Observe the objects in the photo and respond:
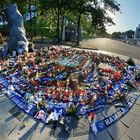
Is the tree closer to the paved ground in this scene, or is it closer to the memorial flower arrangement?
the memorial flower arrangement

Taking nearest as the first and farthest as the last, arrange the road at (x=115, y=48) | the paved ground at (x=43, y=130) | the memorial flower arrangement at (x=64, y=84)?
the paved ground at (x=43, y=130) < the memorial flower arrangement at (x=64, y=84) < the road at (x=115, y=48)

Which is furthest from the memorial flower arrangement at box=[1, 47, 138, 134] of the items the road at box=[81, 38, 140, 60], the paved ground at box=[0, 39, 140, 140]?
the road at box=[81, 38, 140, 60]

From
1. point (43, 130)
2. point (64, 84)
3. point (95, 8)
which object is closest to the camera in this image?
point (43, 130)

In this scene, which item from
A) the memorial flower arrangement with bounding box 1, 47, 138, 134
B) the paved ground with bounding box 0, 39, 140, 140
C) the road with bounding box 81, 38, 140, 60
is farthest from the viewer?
the road with bounding box 81, 38, 140, 60

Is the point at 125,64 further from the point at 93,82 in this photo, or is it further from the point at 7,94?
the point at 7,94

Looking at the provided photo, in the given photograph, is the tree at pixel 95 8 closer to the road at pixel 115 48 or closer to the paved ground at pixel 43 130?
the road at pixel 115 48

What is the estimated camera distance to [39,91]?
9.35 m

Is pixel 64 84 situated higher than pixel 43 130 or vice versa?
pixel 64 84

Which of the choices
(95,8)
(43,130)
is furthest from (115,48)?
(43,130)

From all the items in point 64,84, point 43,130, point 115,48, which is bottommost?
point 115,48

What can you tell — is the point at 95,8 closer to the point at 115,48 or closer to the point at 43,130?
the point at 115,48

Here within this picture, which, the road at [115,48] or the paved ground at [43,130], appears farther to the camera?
the road at [115,48]

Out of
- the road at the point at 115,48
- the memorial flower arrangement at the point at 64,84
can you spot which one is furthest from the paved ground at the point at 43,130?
the road at the point at 115,48

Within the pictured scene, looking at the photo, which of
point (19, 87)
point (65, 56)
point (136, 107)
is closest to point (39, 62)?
point (65, 56)
